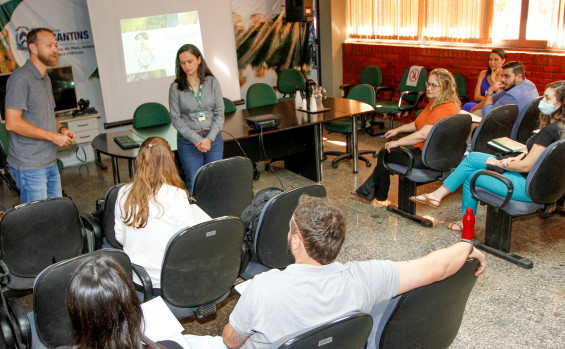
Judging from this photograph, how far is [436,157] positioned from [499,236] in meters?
0.80

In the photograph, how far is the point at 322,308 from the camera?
174 centimetres

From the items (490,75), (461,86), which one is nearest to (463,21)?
(461,86)

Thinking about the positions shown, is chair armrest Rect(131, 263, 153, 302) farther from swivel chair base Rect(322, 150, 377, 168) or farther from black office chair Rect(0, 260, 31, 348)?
swivel chair base Rect(322, 150, 377, 168)

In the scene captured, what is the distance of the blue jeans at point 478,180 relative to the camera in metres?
3.65

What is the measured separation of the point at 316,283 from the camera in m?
1.75

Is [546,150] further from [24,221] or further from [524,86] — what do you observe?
[24,221]

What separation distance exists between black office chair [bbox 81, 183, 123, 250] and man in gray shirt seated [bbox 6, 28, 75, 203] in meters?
0.56

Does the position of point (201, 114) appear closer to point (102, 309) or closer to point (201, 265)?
point (201, 265)

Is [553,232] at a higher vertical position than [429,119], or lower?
lower

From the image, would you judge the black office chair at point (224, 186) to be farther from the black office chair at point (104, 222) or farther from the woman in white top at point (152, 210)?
the woman in white top at point (152, 210)

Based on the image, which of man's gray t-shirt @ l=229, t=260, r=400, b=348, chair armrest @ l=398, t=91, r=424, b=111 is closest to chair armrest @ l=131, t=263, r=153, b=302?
man's gray t-shirt @ l=229, t=260, r=400, b=348

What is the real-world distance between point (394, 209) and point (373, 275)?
299cm

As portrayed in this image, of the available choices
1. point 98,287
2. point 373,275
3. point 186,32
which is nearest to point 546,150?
point 373,275

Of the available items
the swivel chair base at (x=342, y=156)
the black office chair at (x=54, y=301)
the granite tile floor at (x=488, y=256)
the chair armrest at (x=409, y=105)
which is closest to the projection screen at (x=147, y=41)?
the granite tile floor at (x=488, y=256)
